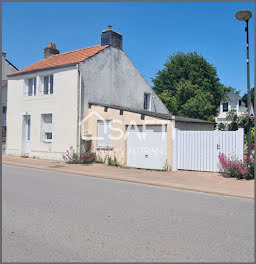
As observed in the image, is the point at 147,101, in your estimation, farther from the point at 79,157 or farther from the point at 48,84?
the point at 79,157

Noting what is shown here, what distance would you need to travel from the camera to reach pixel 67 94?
17.0 meters

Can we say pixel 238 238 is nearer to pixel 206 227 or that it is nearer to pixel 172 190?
pixel 206 227

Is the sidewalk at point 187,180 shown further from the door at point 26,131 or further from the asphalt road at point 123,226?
the door at point 26,131

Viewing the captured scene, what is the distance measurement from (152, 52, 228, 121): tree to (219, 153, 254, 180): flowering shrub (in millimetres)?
21042

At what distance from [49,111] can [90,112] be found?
9.01ft

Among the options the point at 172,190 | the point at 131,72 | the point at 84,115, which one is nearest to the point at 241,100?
the point at 131,72

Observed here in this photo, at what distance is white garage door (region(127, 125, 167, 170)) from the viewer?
45.3 ft

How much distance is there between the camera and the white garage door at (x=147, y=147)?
13805mm

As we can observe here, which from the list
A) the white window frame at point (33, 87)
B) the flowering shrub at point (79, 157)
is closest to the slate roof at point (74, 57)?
the white window frame at point (33, 87)

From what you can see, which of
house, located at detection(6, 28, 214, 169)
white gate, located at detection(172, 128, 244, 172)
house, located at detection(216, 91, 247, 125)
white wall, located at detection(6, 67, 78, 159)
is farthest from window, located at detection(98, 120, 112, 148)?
house, located at detection(216, 91, 247, 125)

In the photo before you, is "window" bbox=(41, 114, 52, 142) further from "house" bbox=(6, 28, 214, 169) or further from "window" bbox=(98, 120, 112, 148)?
"window" bbox=(98, 120, 112, 148)

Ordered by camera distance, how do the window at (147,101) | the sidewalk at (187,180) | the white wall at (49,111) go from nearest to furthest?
the sidewalk at (187,180) → the white wall at (49,111) → the window at (147,101)

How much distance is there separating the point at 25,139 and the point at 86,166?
6.70 m

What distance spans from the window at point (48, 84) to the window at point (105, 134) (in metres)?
4.13
